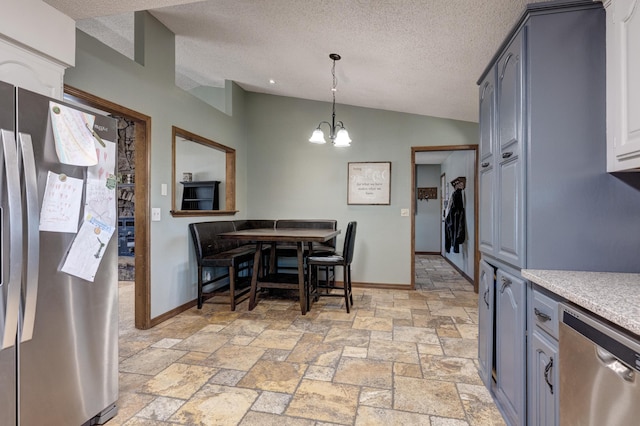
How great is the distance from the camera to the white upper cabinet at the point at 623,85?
47.6 inches

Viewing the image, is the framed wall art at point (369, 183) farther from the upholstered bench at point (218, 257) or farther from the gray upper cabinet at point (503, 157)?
the gray upper cabinet at point (503, 157)

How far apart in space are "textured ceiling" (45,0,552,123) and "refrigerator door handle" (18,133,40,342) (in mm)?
938

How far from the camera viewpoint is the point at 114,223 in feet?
5.72

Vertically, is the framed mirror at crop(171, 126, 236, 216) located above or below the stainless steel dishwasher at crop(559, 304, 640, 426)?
above

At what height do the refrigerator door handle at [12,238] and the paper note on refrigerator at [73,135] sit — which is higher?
the paper note on refrigerator at [73,135]

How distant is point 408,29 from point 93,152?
2229 millimetres

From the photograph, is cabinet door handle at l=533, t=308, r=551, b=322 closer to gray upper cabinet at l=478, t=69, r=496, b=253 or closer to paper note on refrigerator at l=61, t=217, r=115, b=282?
gray upper cabinet at l=478, t=69, r=496, b=253

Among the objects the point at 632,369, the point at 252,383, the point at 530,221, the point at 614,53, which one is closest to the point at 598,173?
the point at 530,221

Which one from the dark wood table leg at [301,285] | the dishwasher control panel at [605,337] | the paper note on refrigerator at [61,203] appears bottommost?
the dark wood table leg at [301,285]

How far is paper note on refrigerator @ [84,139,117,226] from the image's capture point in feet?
5.15

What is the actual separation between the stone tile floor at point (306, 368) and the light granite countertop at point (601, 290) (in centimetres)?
96

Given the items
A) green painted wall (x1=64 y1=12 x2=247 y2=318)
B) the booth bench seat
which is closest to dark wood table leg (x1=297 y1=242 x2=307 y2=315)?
the booth bench seat

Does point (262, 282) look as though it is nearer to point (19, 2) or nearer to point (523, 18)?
point (19, 2)

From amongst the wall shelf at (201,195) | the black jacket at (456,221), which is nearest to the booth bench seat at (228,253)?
the wall shelf at (201,195)
